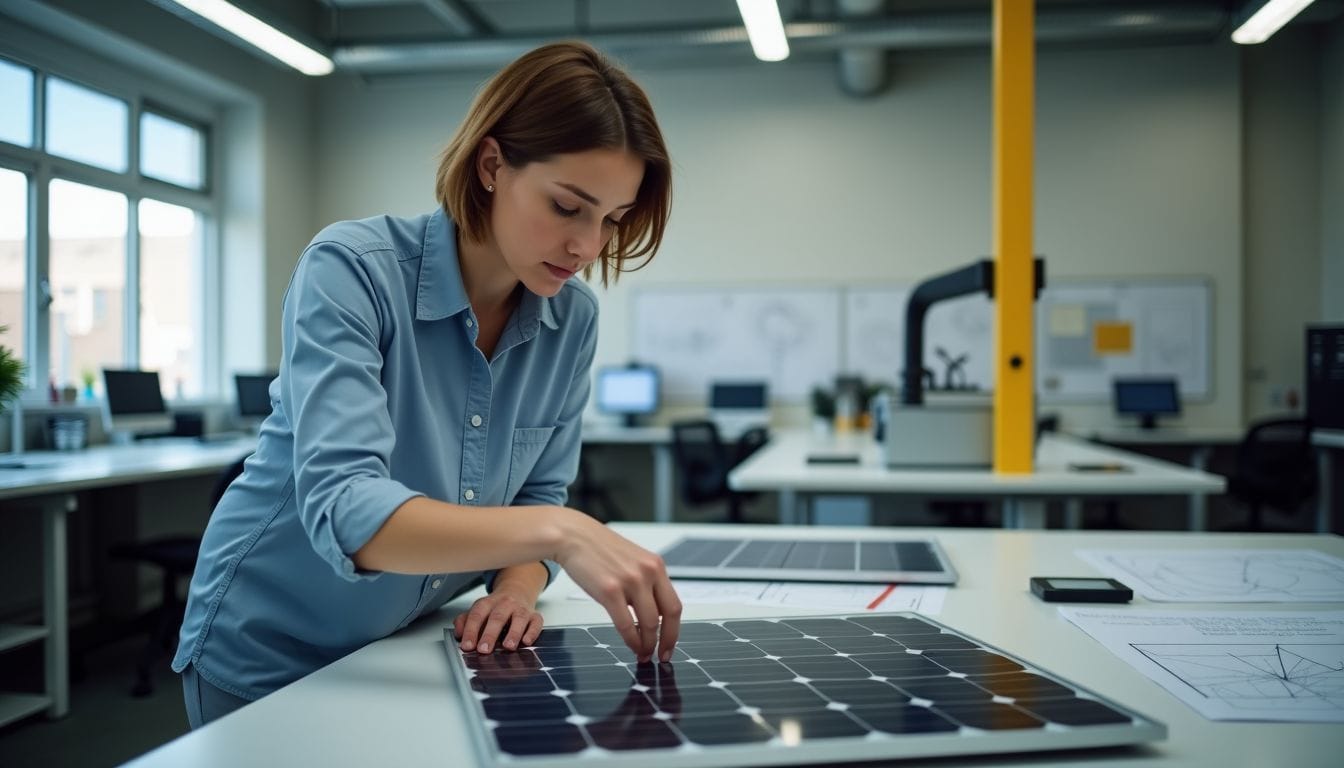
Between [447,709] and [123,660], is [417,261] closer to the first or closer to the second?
[447,709]

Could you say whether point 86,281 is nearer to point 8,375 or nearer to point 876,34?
point 8,375

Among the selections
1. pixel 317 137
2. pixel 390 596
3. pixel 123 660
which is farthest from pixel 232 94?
pixel 390 596

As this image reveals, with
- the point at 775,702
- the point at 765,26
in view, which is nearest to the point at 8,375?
the point at 765,26

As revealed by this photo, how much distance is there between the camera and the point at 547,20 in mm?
6504

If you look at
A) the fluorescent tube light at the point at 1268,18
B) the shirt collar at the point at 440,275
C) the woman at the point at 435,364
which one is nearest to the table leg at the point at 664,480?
the fluorescent tube light at the point at 1268,18

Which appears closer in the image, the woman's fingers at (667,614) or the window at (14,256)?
the woman's fingers at (667,614)

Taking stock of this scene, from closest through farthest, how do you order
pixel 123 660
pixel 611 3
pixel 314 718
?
1. pixel 314 718
2. pixel 123 660
3. pixel 611 3

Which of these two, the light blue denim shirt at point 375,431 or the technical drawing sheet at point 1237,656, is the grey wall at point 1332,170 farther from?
the light blue denim shirt at point 375,431

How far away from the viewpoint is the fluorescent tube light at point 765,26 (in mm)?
3908

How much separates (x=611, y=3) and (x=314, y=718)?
6407mm

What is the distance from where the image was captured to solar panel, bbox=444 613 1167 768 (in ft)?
2.10

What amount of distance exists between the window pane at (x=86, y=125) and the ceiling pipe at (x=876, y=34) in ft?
4.68

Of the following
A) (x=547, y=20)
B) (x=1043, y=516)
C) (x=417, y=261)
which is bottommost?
(x=1043, y=516)

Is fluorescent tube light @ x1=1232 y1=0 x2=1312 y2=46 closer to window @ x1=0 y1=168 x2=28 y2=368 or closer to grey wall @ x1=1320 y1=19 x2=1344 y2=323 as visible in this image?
grey wall @ x1=1320 y1=19 x2=1344 y2=323
